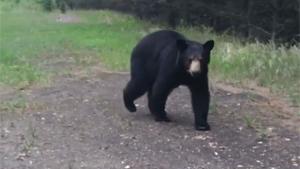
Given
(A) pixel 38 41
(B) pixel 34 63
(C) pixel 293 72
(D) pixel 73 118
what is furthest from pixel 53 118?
(A) pixel 38 41

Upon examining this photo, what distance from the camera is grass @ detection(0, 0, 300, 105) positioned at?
12.5 m

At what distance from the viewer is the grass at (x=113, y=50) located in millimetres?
12484

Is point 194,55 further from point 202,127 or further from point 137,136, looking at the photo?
point 137,136

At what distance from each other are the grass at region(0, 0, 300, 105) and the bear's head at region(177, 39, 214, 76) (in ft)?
8.42

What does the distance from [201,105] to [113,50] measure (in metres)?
9.18

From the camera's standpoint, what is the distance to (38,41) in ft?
68.5

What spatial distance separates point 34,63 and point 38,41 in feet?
18.3

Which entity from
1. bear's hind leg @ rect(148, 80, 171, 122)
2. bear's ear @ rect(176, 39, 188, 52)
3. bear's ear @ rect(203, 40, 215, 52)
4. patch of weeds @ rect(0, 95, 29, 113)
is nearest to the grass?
patch of weeds @ rect(0, 95, 29, 113)

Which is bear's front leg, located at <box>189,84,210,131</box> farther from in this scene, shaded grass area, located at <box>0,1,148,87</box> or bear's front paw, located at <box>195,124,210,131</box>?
shaded grass area, located at <box>0,1,148,87</box>

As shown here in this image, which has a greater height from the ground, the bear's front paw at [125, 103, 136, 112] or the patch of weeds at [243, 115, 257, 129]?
the patch of weeds at [243, 115, 257, 129]

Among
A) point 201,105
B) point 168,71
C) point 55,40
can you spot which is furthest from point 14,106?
point 55,40

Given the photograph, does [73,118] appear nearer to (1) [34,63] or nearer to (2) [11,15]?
(1) [34,63]

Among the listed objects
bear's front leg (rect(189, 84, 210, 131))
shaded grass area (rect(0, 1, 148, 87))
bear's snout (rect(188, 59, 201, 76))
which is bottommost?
shaded grass area (rect(0, 1, 148, 87))

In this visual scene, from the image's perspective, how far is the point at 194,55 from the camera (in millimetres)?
8039
